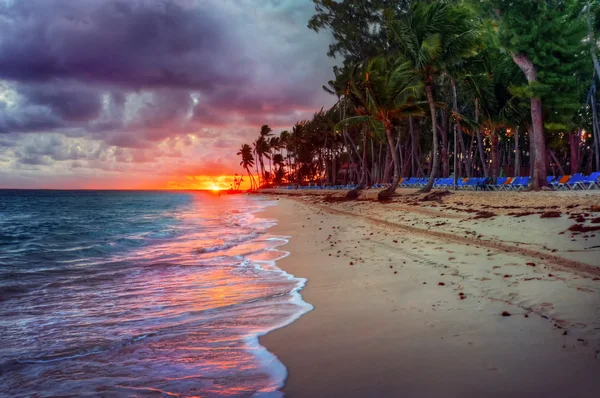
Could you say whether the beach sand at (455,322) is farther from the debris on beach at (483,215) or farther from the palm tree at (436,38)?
the palm tree at (436,38)

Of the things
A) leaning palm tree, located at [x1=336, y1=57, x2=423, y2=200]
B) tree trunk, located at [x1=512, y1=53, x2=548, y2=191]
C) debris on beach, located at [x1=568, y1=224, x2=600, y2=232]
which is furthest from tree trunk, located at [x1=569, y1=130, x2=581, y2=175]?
debris on beach, located at [x1=568, y1=224, x2=600, y2=232]

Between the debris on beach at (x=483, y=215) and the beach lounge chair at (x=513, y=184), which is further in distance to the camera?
the beach lounge chair at (x=513, y=184)

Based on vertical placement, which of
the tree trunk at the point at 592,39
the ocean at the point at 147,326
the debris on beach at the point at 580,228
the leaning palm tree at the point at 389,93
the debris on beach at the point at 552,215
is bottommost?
the ocean at the point at 147,326

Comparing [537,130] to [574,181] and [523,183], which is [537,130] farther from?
[523,183]

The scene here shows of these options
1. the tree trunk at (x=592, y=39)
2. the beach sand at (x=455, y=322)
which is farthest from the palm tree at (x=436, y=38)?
the beach sand at (x=455, y=322)

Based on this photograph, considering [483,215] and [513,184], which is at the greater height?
[513,184]

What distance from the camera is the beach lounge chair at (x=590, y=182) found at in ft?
75.8

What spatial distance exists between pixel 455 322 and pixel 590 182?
25.2m

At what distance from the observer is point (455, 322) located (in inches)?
159

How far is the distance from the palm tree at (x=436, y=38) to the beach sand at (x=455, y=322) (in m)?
15.4

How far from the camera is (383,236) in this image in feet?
37.2

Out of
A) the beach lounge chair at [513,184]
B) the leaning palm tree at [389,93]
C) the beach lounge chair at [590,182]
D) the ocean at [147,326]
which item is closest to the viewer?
the ocean at [147,326]

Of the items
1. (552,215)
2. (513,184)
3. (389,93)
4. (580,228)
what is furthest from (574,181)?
(580,228)

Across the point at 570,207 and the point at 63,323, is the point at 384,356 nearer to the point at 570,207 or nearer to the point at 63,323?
the point at 63,323
